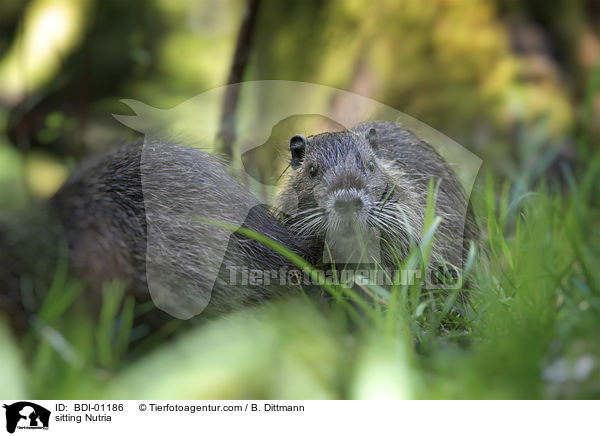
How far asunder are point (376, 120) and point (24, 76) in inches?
120

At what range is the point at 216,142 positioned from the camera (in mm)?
3791

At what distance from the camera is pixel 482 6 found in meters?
5.38

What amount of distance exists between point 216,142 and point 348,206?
1469 millimetres

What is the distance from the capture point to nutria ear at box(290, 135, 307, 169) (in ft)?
9.77

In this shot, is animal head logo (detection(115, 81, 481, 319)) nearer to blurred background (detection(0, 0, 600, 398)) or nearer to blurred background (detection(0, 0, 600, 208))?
blurred background (detection(0, 0, 600, 398))

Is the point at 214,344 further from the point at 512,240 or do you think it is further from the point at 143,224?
the point at 512,240

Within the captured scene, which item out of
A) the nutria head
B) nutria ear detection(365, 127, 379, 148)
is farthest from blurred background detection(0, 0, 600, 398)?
nutria ear detection(365, 127, 379, 148)

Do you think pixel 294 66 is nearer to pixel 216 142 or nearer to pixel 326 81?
pixel 326 81
